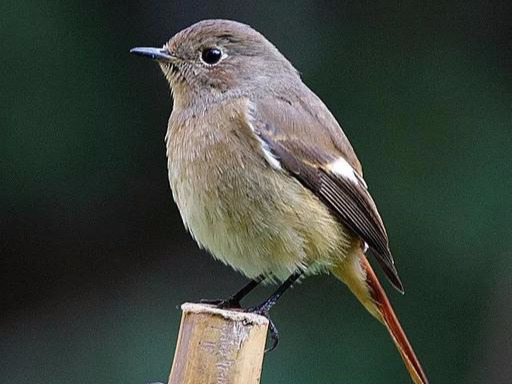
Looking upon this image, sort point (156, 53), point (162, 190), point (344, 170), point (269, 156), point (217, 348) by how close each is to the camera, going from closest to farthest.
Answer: point (217, 348) < point (269, 156) < point (344, 170) < point (156, 53) < point (162, 190)

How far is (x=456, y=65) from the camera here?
7062 millimetres

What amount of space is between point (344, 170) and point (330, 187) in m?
0.15

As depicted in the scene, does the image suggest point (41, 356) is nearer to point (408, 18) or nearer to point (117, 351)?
point (117, 351)

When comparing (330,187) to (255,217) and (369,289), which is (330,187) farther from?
(369,289)

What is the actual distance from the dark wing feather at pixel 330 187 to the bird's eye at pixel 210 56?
0.48 m

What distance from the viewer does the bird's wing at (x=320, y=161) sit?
4684mm

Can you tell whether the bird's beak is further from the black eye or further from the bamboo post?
the bamboo post

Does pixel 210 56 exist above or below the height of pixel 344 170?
above

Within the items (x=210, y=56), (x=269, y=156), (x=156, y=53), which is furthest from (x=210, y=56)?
(x=269, y=156)

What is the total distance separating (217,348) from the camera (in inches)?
141

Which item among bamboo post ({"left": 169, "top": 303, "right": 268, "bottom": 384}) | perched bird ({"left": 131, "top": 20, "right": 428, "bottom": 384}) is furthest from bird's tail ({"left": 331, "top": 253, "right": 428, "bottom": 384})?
bamboo post ({"left": 169, "top": 303, "right": 268, "bottom": 384})

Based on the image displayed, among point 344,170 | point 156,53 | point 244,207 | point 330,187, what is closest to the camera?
point 244,207

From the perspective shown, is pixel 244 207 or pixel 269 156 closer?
pixel 244 207

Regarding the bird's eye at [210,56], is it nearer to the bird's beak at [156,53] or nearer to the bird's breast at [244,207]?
the bird's beak at [156,53]
